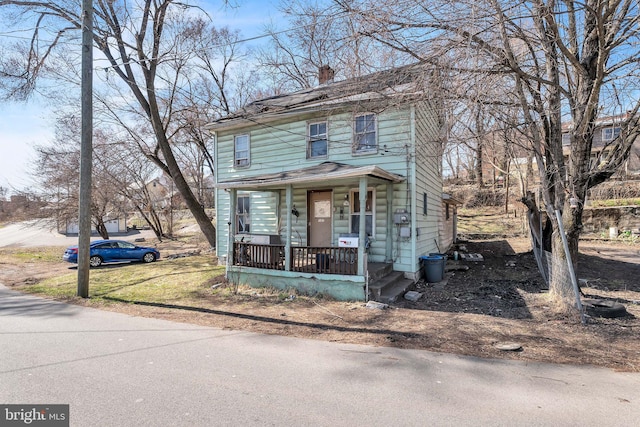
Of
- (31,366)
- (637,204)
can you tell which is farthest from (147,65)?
(637,204)

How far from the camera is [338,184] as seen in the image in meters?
9.95

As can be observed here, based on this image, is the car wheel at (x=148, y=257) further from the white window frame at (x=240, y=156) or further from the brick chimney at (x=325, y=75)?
the brick chimney at (x=325, y=75)

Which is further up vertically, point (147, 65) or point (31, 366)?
point (147, 65)

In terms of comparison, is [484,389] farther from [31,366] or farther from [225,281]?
[225,281]

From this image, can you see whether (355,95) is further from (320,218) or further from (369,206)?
(320,218)

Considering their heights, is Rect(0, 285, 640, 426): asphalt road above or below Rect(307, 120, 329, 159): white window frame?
below

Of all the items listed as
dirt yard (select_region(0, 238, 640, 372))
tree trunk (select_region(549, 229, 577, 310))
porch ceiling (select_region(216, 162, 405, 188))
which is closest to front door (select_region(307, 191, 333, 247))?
porch ceiling (select_region(216, 162, 405, 188))

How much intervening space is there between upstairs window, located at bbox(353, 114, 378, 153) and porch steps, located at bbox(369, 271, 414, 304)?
3658 millimetres

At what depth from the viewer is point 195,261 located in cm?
1502

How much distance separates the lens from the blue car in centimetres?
1684

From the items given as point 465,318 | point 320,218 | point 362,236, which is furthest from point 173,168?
point 465,318

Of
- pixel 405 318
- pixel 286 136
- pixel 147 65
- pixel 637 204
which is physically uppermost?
pixel 147 65

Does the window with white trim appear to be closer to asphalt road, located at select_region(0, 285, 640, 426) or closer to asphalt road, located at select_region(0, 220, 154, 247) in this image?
asphalt road, located at select_region(0, 285, 640, 426)

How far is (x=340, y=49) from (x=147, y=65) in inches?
487
